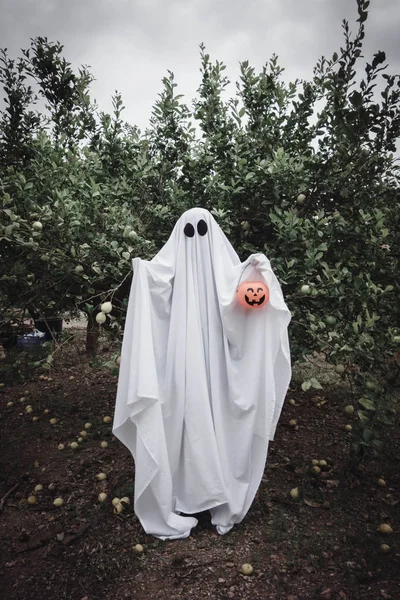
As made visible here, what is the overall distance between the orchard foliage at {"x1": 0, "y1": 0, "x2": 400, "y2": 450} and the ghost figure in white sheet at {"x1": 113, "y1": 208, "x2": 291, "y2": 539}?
352 millimetres

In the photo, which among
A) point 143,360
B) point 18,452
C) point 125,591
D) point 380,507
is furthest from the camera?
point 18,452

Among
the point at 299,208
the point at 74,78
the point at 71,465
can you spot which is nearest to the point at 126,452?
the point at 71,465

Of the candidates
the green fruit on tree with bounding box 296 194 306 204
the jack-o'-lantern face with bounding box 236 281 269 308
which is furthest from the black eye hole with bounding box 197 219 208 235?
the green fruit on tree with bounding box 296 194 306 204

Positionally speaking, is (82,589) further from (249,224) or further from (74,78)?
(74,78)

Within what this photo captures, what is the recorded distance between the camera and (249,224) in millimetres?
3875

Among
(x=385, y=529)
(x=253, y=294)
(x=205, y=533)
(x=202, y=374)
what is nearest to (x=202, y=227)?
(x=253, y=294)

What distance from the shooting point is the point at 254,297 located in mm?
2676

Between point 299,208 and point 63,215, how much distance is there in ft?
6.30

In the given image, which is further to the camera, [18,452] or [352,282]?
[18,452]

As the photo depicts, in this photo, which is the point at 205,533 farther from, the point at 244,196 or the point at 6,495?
the point at 244,196

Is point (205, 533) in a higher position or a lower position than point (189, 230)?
lower

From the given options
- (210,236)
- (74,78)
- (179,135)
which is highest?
(74,78)

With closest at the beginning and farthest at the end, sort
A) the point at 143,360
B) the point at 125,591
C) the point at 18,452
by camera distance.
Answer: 1. the point at 125,591
2. the point at 143,360
3. the point at 18,452

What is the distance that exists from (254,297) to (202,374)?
0.59m
